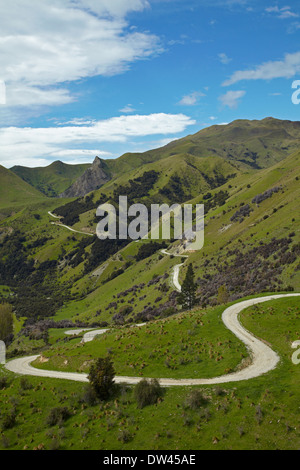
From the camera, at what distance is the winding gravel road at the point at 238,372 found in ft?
89.3

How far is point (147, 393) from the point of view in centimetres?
2509

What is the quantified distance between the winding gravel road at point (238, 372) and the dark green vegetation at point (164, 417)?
1238 mm

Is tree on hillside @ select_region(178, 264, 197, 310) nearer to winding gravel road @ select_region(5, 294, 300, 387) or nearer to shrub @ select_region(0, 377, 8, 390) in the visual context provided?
winding gravel road @ select_region(5, 294, 300, 387)

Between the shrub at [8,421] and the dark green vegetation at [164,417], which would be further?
the shrub at [8,421]

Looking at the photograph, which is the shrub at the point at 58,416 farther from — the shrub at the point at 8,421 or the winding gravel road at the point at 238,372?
the winding gravel road at the point at 238,372

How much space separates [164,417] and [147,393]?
2885 millimetres

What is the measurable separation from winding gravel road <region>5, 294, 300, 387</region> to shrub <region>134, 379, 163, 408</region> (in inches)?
66.7

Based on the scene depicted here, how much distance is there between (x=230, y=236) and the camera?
4496 inches
